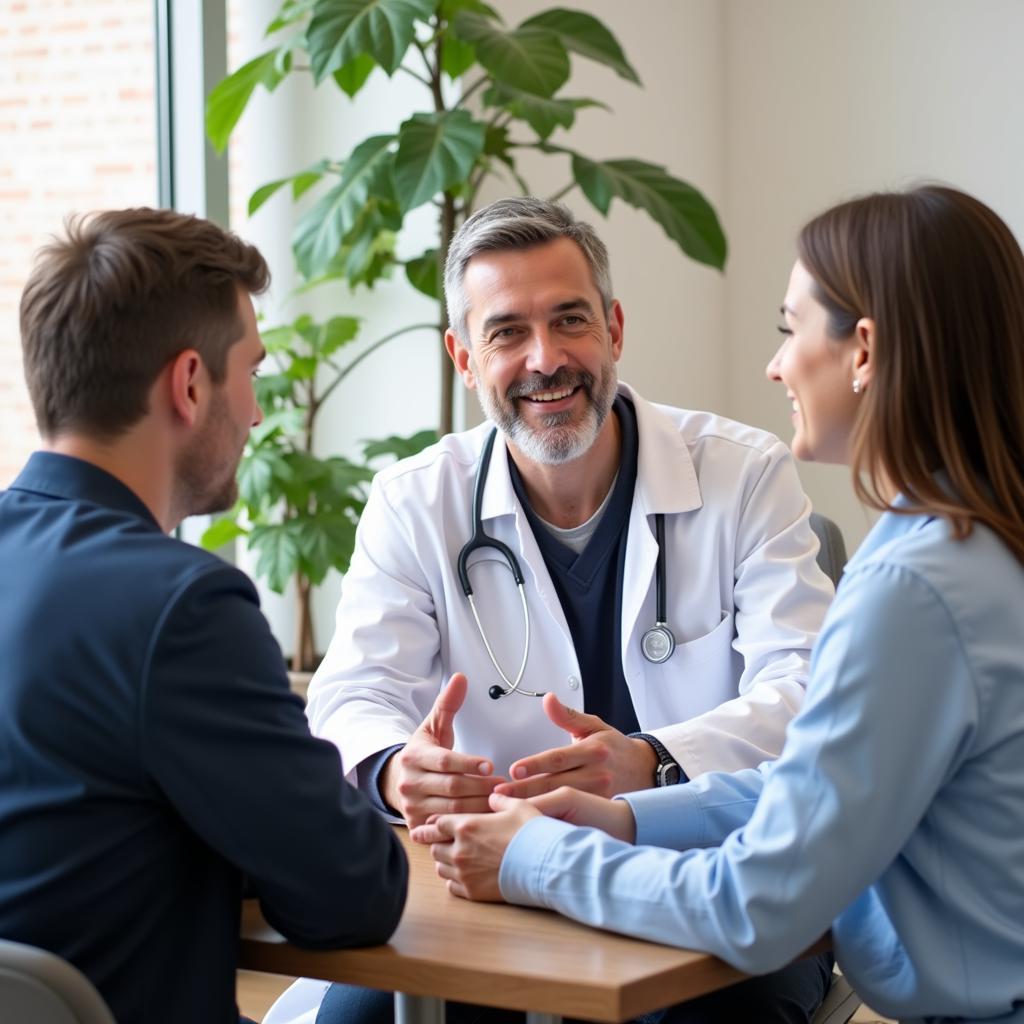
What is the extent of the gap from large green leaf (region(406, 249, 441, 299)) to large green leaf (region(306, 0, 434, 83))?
57 cm

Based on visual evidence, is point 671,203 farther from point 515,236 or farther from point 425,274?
point 515,236

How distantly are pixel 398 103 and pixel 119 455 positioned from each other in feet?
8.49

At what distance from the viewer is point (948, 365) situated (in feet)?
4.23

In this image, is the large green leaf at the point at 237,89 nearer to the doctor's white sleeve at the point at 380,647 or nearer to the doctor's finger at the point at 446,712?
the doctor's white sleeve at the point at 380,647

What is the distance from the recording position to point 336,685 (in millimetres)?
1994

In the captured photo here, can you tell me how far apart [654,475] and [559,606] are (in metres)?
0.26

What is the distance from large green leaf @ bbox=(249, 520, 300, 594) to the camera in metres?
3.21

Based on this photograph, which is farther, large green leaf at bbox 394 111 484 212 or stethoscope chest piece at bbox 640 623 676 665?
large green leaf at bbox 394 111 484 212

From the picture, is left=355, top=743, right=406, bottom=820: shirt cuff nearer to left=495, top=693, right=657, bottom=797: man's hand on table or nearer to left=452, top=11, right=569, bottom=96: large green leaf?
left=495, top=693, right=657, bottom=797: man's hand on table

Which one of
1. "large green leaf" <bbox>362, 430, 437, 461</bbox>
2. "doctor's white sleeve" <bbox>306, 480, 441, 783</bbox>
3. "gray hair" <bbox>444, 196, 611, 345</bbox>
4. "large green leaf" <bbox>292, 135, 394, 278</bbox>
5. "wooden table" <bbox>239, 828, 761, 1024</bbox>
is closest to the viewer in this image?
"wooden table" <bbox>239, 828, 761, 1024</bbox>

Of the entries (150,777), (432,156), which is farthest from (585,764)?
(432,156)

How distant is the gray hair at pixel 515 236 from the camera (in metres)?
2.17

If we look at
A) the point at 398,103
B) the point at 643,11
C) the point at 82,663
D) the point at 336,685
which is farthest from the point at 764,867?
the point at 643,11

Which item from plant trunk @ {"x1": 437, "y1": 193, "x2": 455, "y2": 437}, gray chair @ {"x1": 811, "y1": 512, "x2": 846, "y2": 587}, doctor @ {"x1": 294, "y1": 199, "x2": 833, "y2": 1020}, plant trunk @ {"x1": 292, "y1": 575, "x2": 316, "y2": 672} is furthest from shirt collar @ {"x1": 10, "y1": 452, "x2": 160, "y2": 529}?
plant trunk @ {"x1": 292, "y1": 575, "x2": 316, "y2": 672}
